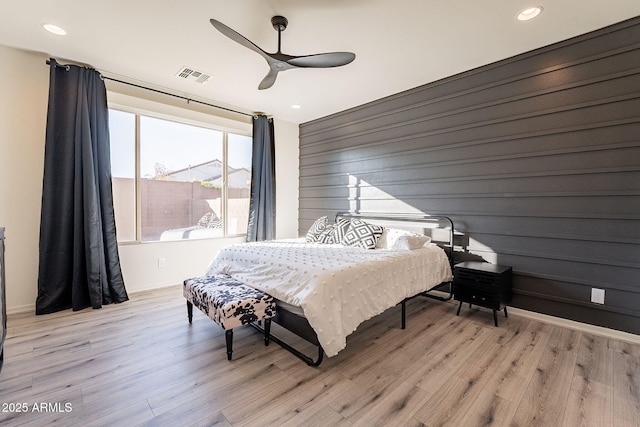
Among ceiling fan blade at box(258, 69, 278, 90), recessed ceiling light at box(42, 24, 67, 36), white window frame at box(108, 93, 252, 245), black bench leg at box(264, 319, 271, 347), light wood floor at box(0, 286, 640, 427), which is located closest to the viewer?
light wood floor at box(0, 286, 640, 427)

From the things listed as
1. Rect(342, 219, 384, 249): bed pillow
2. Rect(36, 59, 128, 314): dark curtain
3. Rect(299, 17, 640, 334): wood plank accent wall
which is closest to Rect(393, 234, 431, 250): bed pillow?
Rect(342, 219, 384, 249): bed pillow

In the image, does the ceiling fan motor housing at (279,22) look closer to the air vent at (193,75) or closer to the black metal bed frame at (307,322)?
the air vent at (193,75)

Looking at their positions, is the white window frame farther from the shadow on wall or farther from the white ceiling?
the shadow on wall

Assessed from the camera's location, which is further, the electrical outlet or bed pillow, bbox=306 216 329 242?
bed pillow, bbox=306 216 329 242

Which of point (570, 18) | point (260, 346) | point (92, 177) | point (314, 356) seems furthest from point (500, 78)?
point (92, 177)

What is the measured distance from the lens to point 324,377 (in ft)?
6.27

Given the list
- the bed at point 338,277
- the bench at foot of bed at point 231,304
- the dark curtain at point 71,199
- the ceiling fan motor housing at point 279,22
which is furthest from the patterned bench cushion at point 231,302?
the ceiling fan motor housing at point 279,22

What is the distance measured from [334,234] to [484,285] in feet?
6.01

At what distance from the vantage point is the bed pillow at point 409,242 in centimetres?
315

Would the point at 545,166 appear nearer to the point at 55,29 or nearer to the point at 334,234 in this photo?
the point at 334,234

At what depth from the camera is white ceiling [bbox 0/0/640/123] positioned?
2.21 m

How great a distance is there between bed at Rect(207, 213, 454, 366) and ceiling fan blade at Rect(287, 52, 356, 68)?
1.70 m

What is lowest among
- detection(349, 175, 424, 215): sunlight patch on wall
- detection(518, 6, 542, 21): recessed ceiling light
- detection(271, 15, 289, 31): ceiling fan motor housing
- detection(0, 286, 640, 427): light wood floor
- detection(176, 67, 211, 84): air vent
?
detection(0, 286, 640, 427): light wood floor

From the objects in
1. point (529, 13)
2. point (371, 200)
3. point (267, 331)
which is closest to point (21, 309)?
point (267, 331)
